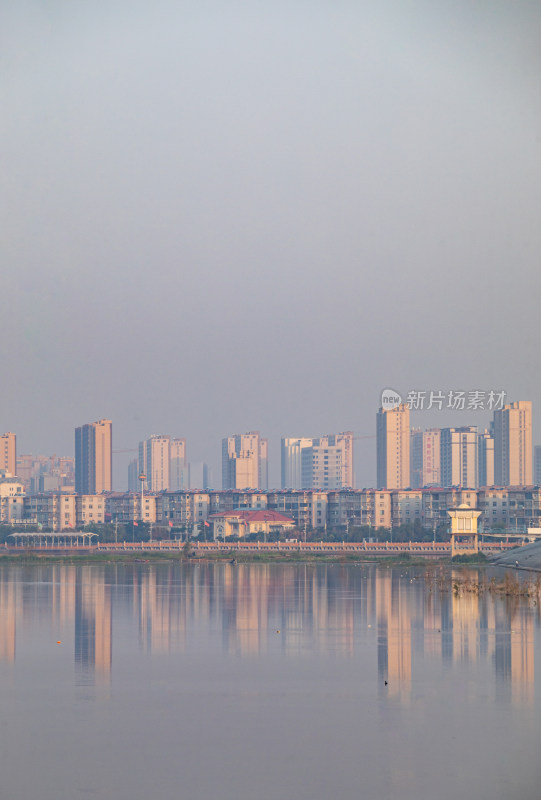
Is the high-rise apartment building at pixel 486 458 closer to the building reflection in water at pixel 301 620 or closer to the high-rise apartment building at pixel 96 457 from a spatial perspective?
the high-rise apartment building at pixel 96 457

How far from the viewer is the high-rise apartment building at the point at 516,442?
146 metres

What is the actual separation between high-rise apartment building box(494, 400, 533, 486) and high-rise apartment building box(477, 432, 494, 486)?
6.67 metres

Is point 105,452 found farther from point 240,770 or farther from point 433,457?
point 240,770

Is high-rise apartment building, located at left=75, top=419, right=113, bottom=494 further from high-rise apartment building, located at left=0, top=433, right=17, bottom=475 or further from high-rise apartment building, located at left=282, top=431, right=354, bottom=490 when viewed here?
high-rise apartment building, located at left=282, top=431, right=354, bottom=490

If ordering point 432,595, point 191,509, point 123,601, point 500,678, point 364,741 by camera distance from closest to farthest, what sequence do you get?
point 364,741 → point 500,678 → point 123,601 → point 432,595 → point 191,509

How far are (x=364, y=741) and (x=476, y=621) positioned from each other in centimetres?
1393

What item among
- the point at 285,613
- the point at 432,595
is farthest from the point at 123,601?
the point at 432,595

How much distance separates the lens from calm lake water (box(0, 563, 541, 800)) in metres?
10.3

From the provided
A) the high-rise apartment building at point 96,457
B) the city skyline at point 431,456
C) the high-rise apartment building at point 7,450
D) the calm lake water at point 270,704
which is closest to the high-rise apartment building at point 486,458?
the city skyline at point 431,456

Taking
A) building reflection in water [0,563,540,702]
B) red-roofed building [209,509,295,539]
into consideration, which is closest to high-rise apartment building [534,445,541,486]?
red-roofed building [209,509,295,539]

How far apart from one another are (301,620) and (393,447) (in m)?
136

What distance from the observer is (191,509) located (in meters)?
120

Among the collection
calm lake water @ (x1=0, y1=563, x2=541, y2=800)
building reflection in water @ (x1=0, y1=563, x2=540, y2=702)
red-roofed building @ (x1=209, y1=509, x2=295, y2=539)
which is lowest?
red-roofed building @ (x1=209, y1=509, x2=295, y2=539)

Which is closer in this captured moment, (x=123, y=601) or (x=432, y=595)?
(x=123, y=601)
